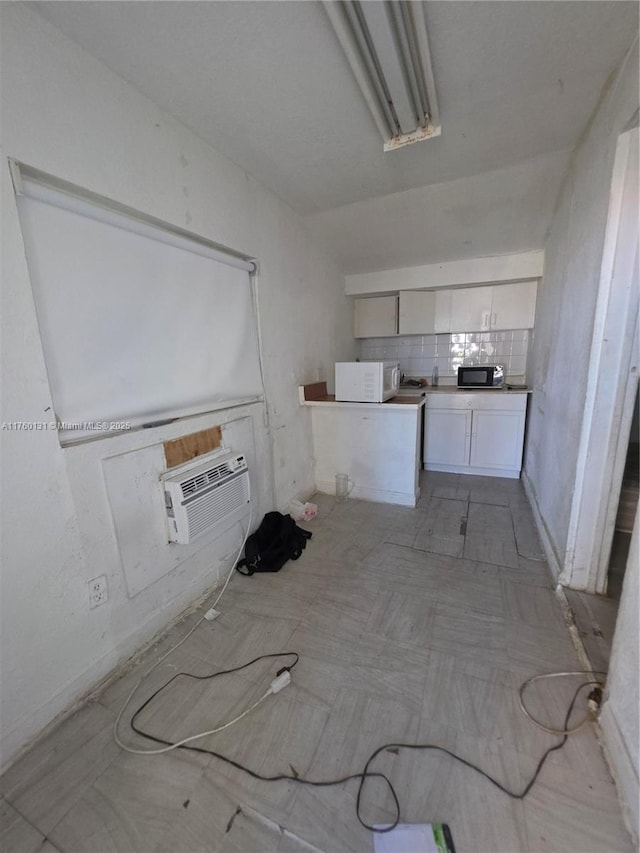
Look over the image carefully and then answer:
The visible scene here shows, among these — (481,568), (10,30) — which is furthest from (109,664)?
(10,30)

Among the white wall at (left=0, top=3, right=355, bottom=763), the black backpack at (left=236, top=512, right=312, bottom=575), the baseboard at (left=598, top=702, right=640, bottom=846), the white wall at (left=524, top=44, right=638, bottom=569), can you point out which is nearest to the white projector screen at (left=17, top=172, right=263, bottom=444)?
the white wall at (left=0, top=3, right=355, bottom=763)

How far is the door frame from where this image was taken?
4.42ft

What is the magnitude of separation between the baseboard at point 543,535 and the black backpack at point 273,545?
1474 mm

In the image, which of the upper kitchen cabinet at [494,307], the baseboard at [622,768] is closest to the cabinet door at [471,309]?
the upper kitchen cabinet at [494,307]

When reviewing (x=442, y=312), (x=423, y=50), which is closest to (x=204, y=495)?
(x=423, y=50)

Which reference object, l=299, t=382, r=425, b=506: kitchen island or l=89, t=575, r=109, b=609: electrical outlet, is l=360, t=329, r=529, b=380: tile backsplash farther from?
l=89, t=575, r=109, b=609: electrical outlet

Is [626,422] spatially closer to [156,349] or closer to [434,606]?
[434,606]

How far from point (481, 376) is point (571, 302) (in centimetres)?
154

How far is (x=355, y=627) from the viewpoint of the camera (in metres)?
1.56

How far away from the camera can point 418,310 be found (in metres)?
3.74

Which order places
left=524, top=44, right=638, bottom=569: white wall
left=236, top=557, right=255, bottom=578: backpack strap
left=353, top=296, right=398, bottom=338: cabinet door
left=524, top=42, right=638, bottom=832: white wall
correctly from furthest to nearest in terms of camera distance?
1. left=353, top=296, right=398, bottom=338: cabinet door
2. left=236, top=557, right=255, bottom=578: backpack strap
3. left=524, top=44, right=638, bottom=569: white wall
4. left=524, top=42, right=638, bottom=832: white wall

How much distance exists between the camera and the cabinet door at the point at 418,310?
373 cm

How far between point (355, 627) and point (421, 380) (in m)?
3.12

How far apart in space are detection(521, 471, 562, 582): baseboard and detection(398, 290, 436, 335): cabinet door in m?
1.96
